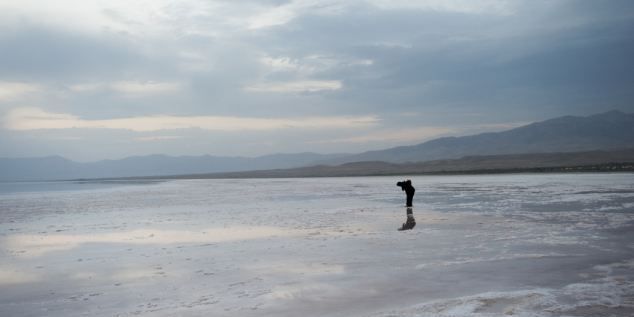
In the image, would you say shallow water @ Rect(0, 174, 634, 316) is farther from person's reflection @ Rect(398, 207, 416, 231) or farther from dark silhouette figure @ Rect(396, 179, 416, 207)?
dark silhouette figure @ Rect(396, 179, 416, 207)

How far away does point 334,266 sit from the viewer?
10586 millimetres

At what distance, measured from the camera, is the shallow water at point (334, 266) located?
7.57 metres

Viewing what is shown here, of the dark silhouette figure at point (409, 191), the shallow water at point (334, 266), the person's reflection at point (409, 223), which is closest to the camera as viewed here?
the shallow water at point (334, 266)

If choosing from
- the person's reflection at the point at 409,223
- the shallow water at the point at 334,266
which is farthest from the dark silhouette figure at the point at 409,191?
the shallow water at the point at 334,266

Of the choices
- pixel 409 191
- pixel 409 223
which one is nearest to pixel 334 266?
pixel 409 223

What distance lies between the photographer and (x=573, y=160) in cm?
8200

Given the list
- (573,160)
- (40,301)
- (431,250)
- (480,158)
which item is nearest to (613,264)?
(431,250)

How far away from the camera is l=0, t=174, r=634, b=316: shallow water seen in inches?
298

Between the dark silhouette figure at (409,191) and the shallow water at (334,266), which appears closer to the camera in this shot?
the shallow water at (334,266)

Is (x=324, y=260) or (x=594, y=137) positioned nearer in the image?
(x=324, y=260)

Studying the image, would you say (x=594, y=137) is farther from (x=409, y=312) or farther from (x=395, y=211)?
(x=409, y=312)

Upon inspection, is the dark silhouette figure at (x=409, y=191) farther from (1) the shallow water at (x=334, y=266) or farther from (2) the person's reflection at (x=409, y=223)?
(1) the shallow water at (x=334, y=266)

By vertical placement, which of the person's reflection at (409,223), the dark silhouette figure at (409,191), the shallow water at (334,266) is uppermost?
the dark silhouette figure at (409,191)

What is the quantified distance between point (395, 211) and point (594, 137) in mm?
190744
